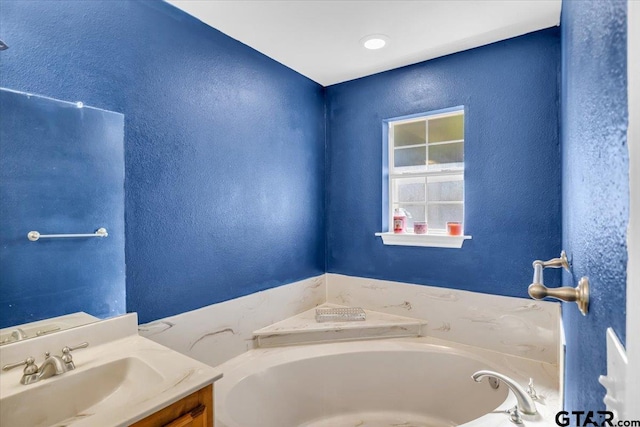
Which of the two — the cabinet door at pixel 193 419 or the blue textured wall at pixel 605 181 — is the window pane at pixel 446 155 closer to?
the blue textured wall at pixel 605 181

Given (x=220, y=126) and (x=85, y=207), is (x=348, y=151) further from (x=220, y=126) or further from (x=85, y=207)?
(x=85, y=207)

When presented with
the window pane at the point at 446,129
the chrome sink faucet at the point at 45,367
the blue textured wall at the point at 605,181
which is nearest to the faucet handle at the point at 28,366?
the chrome sink faucet at the point at 45,367

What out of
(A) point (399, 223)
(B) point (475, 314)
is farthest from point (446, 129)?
(B) point (475, 314)

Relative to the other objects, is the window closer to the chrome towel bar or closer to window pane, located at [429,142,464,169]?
window pane, located at [429,142,464,169]

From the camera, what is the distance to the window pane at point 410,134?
8.20 feet

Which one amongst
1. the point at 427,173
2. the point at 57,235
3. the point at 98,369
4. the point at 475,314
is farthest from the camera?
the point at 427,173

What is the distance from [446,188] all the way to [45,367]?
238cm

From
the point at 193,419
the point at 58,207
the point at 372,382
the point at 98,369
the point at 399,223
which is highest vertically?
the point at 58,207

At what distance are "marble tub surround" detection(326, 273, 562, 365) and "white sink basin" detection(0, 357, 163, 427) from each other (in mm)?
1746

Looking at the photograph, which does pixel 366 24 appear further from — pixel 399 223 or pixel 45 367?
pixel 45 367

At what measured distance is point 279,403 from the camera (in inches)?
77.3

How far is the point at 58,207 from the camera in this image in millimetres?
1328

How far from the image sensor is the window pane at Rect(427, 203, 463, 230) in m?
2.35

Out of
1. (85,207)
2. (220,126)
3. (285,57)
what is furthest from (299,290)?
(285,57)
